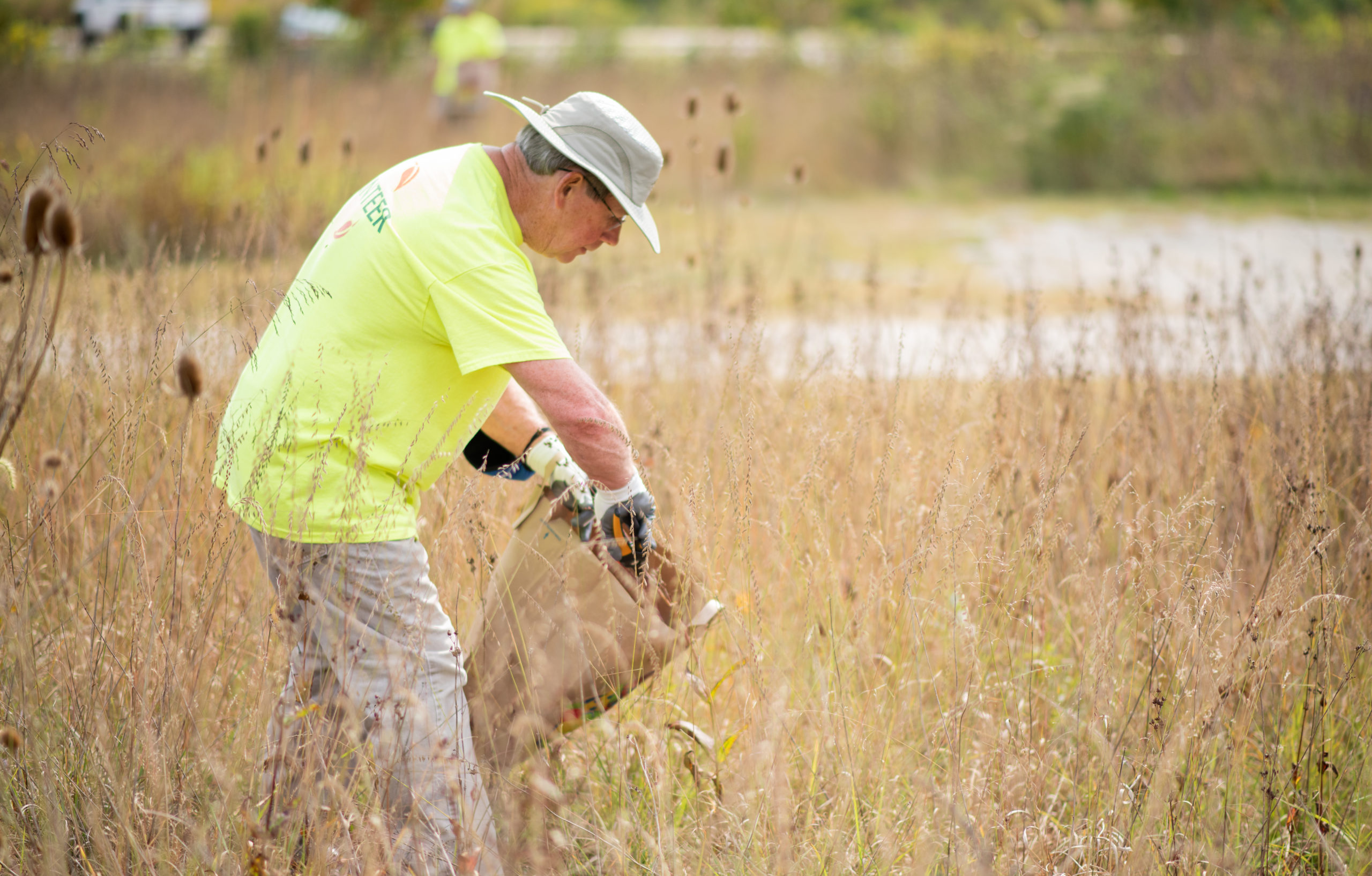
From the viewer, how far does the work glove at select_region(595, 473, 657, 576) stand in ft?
6.75

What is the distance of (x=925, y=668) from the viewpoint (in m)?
2.86

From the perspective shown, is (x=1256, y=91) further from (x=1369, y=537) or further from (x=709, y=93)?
(x=1369, y=537)

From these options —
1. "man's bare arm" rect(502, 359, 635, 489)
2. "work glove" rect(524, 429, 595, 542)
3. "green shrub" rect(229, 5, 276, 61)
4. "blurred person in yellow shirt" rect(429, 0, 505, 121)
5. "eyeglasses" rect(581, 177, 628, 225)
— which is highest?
"green shrub" rect(229, 5, 276, 61)

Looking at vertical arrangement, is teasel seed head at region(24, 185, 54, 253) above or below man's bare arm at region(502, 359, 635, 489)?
above

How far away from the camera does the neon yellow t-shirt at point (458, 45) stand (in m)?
9.91

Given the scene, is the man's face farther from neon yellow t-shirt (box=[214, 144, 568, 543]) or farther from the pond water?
the pond water

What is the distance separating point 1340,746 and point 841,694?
1262 mm

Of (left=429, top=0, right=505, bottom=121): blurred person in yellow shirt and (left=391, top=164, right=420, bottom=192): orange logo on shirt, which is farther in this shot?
(left=429, top=0, right=505, bottom=121): blurred person in yellow shirt

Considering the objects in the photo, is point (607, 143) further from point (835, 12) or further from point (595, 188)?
point (835, 12)

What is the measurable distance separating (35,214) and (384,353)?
76 centimetres

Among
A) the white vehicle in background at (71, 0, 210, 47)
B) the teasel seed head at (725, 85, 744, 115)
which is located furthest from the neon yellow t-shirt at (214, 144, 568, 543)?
the white vehicle in background at (71, 0, 210, 47)

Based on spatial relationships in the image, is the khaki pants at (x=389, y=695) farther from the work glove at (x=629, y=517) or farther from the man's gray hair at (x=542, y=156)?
the man's gray hair at (x=542, y=156)

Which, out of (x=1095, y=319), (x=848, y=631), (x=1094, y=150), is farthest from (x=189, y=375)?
(x=1094, y=150)

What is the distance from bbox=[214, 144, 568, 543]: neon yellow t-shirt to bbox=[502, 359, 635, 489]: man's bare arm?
0.11 ft
